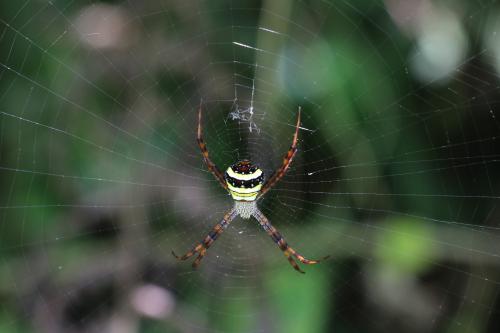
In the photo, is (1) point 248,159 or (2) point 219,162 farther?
(1) point 248,159

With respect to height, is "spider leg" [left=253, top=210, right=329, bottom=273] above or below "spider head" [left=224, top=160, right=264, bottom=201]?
below

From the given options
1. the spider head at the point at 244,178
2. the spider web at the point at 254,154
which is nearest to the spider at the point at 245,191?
the spider head at the point at 244,178

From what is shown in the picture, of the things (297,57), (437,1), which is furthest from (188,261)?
(437,1)

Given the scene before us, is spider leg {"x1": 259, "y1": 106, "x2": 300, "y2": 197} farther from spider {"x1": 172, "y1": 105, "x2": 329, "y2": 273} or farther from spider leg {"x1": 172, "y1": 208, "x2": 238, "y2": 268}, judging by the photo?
spider leg {"x1": 172, "y1": 208, "x2": 238, "y2": 268}

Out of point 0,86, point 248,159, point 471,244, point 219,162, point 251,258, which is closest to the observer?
point 471,244

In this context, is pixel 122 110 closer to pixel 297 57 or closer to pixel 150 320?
pixel 297 57

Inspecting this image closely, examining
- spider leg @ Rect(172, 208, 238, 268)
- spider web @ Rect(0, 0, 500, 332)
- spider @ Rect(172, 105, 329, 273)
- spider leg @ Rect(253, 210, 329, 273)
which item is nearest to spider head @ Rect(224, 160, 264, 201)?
spider @ Rect(172, 105, 329, 273)

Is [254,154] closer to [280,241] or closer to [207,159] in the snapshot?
[207,159]
